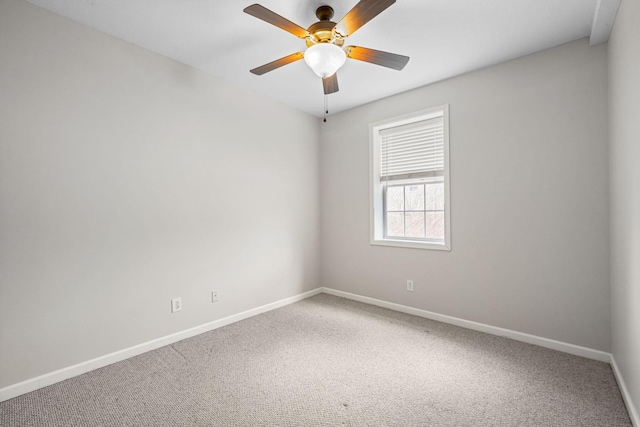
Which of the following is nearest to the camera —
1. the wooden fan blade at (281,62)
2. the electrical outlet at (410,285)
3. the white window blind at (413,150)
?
the wooden fan blade at (281,62)

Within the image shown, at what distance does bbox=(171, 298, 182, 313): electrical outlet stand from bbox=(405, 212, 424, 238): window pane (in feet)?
8.47

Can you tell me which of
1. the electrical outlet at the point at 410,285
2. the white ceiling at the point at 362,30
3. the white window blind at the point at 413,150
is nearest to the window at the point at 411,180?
the white window blind at the point at 413,150

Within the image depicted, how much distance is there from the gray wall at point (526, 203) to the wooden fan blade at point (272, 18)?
1437mm

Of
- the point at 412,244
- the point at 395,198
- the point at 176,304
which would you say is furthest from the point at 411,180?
the point at 176,304

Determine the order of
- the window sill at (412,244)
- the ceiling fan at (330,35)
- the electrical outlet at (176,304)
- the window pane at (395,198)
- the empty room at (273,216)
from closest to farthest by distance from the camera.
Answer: the ceiling fan at (330,35)
the empty room at (273,216)
the electrical outlet at (176,304)
the window sill at (412,244)
the window pane at (395,198)

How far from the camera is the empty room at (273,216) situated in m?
1.92

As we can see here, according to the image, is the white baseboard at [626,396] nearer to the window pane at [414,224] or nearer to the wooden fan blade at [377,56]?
the window pane at [414,224]

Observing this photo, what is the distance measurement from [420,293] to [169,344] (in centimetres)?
258

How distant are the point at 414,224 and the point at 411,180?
1.73 feet

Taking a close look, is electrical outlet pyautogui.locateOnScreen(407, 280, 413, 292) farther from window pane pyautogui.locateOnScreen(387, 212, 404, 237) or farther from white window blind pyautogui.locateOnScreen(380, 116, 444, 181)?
white window blind pyautogui.locateOnScreen(380, 116, 444, 181)

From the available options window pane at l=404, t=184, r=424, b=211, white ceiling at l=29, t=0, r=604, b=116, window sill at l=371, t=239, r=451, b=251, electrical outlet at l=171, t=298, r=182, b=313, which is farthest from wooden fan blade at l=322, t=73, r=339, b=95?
electrical outlet at l=171, t=298, r=182, b=313

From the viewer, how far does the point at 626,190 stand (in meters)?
1.83

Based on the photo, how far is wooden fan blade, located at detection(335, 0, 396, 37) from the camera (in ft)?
5.43

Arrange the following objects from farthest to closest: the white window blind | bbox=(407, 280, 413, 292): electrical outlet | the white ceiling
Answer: bbox=(407, 280, 413, 292): electrical outlet
the white window blind
the white ceiling
